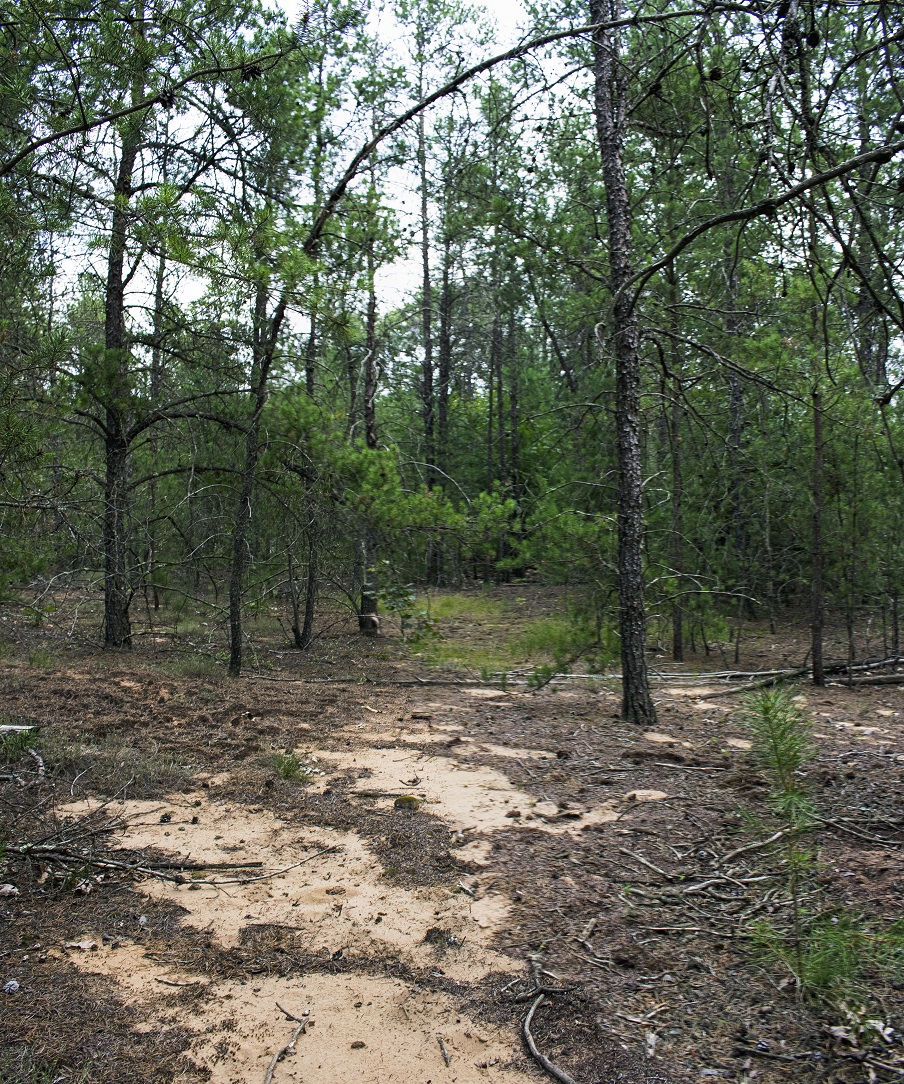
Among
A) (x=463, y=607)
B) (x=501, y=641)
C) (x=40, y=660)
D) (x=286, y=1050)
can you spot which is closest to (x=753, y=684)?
(x=501, y=641)

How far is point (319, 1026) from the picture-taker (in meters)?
2.75

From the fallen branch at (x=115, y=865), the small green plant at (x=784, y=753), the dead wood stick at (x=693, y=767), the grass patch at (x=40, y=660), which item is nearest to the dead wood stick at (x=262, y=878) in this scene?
the fallen branch at (x=115, y=865)

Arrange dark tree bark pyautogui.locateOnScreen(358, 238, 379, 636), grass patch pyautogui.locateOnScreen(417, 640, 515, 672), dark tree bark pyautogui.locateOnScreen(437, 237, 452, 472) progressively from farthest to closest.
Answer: dark tree bark pyautogui.locateOnScreen(437, 237, 452, 472)
dark tree bark pyautogui.locateOnScreen(358, 238, 379, 636)
grass patch pyautogui.locateOnScreen(417, 640, 515, 672)

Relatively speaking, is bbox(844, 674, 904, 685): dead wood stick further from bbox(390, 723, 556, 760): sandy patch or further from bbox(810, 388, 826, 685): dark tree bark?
bbox(390, 723, 556, 760): sandy patch

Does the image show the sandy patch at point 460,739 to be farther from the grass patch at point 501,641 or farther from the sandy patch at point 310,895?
the sandy patch at point 310,895

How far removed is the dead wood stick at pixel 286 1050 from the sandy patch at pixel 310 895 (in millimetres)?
477

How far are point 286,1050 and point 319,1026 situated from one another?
152 mm

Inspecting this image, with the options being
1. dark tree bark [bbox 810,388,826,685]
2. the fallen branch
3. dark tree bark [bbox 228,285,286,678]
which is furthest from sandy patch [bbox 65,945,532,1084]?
dark tree bark [bbox 810,388,826,685]

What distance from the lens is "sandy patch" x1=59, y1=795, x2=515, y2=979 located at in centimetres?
330

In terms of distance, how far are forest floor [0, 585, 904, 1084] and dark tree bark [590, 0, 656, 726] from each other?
0.55m

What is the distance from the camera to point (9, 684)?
7.59 metres

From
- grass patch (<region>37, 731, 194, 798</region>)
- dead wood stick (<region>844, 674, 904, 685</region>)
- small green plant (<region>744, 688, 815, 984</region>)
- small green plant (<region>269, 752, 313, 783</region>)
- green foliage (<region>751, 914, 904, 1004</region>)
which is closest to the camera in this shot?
green foliage (<region>751, 914, 904, 1004</region>)

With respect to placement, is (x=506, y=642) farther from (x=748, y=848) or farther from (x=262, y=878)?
(x=262, y=878)

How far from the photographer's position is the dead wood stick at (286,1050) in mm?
2488
